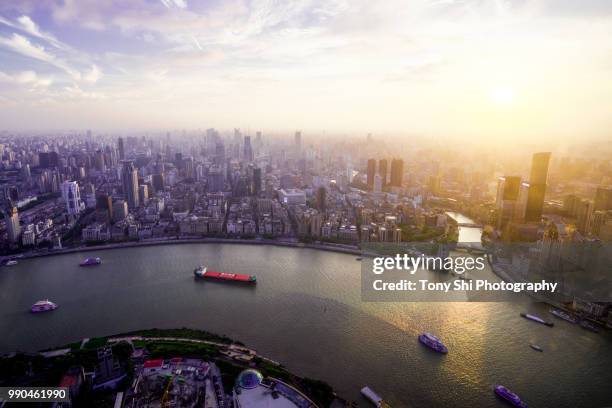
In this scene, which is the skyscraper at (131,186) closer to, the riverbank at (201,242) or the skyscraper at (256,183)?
the riverbank at (201,242)

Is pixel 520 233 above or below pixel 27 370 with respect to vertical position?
above

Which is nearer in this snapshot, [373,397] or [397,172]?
[373,397]

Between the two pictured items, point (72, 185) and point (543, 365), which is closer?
point (543, 365)

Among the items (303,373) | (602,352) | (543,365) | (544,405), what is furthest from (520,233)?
(303,373)

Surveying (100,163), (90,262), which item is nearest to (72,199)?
(90,262)

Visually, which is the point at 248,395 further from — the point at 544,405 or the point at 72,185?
the point at 72,185

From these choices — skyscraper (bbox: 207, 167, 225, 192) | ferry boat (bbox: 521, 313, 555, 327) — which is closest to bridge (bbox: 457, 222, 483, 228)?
ferry boat (bbox: 521, 313, 555, 327)

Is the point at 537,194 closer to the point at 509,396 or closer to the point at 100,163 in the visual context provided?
→ the point at 509,396
